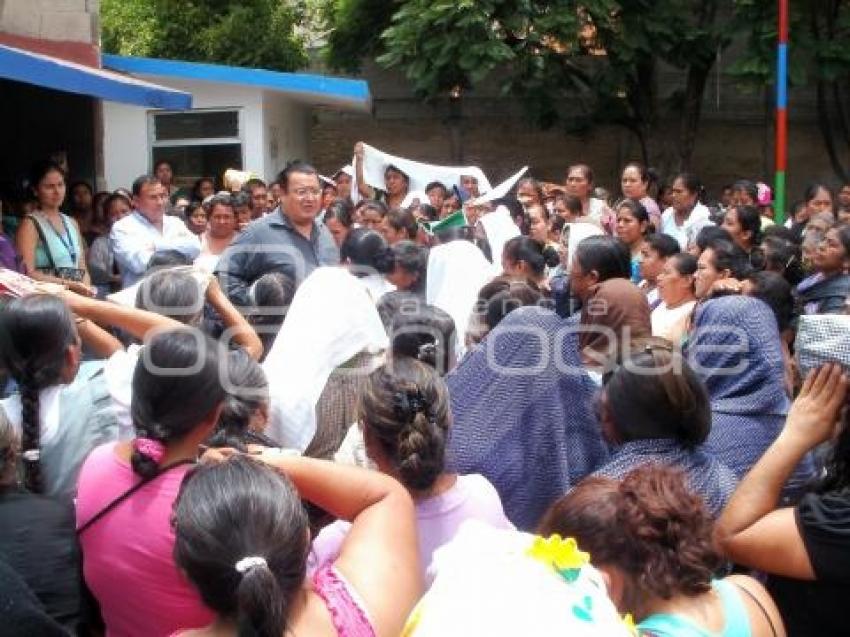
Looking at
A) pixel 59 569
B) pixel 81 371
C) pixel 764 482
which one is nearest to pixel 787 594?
pixel 764 482

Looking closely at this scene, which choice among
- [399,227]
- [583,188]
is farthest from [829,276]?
[583,188]

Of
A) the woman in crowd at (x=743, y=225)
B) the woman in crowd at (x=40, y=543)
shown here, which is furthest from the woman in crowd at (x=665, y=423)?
the woman in crowd at (x=743, y=225)

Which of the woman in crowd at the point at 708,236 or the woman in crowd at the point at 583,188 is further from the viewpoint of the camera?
Answer: the woman in crowd at the point at 583,188

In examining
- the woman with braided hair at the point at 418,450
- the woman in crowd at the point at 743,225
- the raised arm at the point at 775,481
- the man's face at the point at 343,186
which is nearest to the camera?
the raised arm at the point at 775,481

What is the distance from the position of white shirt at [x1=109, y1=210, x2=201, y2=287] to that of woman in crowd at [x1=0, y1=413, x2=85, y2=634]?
4046mm

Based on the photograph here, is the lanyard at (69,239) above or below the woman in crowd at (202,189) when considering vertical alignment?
below

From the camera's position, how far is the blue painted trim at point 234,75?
484 inches

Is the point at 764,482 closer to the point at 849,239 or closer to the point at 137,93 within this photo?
the point at 849,239

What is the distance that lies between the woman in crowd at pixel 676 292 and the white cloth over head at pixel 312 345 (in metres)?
1.81

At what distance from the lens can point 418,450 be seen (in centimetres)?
243

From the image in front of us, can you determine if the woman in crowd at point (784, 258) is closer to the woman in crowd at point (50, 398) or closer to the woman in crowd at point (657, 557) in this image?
the woman in crowd at point (657, 557)

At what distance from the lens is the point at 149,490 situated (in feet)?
7.38

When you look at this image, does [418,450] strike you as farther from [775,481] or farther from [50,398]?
[50,398]

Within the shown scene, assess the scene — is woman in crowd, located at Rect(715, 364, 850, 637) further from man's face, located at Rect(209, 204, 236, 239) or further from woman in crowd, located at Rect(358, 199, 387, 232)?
woman in crowd, located at Rect(358, 199, 387, 232)
